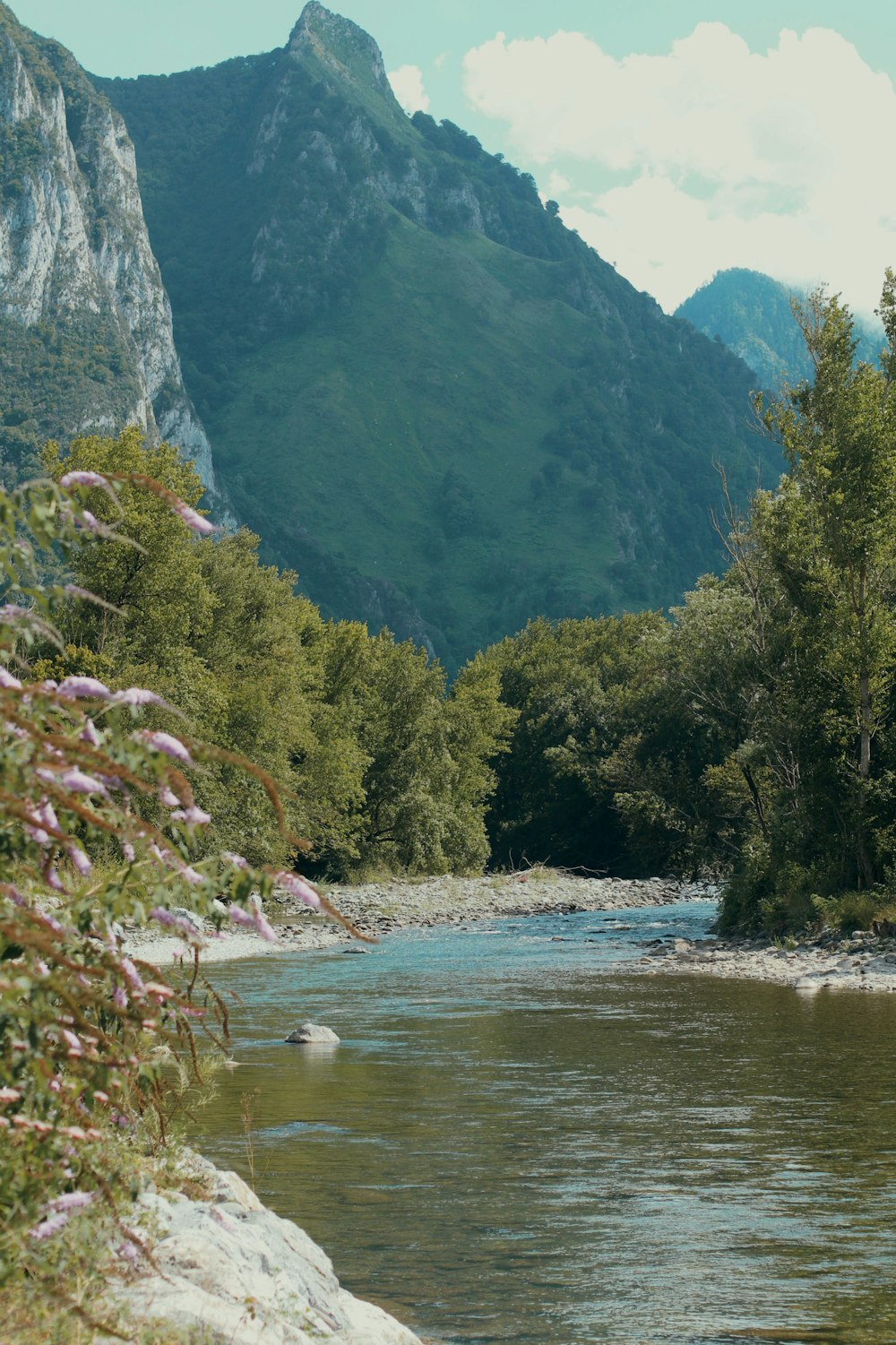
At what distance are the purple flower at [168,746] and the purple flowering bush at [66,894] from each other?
0.4 inches

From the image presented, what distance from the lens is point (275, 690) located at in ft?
179

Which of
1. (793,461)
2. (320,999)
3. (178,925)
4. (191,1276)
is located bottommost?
(320,999)

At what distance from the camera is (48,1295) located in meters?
5.53

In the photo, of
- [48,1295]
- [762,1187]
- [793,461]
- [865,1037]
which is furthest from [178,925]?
[793,461]

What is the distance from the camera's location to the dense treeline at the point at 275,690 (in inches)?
1688

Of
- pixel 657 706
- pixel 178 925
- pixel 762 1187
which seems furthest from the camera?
pixel 657 706

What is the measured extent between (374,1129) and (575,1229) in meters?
4.11

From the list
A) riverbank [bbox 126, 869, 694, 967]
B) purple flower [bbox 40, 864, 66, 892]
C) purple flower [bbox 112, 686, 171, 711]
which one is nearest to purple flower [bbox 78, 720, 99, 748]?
→ purple flower [bbox 112, 686, 171, 711]

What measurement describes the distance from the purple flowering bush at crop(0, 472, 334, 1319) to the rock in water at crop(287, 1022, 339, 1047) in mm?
13758

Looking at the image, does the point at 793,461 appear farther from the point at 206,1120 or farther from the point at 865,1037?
the point at 206,1120

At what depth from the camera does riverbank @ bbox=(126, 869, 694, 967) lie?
36.4 meters

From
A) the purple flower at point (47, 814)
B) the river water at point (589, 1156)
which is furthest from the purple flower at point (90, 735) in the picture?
the river water at point (589, 1156)

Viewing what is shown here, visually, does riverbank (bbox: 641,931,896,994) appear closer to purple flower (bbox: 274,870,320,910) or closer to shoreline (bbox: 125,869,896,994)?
shoreline (bbox: 125,869,896,994)

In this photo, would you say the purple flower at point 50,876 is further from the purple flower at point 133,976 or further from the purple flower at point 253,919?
the purple flower at point 253,919
